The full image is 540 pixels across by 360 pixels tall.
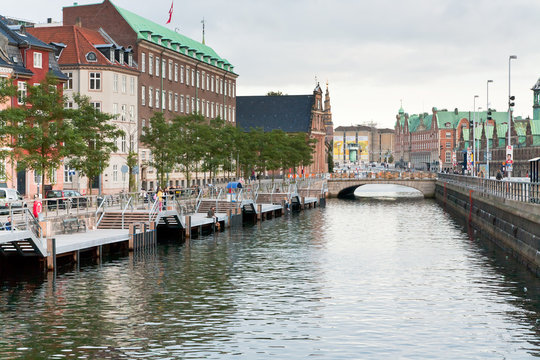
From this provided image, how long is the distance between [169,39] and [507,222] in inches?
2567

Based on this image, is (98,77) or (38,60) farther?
(98,77)

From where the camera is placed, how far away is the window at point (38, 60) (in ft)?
243

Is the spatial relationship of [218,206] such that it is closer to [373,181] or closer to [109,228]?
[109,228]

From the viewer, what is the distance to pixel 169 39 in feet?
356

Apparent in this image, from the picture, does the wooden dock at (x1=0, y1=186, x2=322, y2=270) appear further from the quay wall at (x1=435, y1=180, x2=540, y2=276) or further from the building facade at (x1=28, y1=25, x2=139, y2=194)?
the quay wall at (x1=435, y1=180, x2=540, y2=276)

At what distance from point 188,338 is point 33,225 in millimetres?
16983

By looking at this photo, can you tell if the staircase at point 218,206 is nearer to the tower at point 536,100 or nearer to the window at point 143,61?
the window at point 143,61

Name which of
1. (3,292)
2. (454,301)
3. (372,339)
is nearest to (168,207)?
(3,292)

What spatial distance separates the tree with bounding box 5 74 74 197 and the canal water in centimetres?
996

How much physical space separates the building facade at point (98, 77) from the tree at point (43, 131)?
1219 inches

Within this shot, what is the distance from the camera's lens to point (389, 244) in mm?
59312

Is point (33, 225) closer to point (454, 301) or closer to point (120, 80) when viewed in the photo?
point (454, 301)

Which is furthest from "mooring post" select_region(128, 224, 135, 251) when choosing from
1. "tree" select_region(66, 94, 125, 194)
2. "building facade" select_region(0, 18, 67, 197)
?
"building facade" select_region(0, 18, 67, 197)

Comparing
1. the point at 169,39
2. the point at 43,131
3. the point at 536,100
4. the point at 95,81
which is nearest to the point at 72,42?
the point at 95,81
